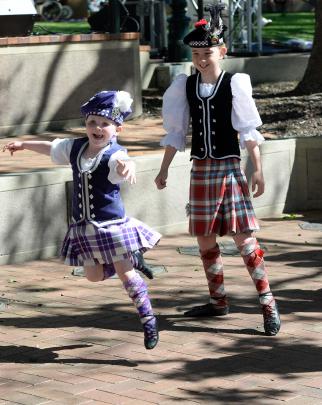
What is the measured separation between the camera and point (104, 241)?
6.53 m

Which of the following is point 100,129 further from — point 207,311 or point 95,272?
point 207,311

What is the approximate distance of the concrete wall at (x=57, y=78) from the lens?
42.4 feet

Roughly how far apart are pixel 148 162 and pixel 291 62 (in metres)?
7.46

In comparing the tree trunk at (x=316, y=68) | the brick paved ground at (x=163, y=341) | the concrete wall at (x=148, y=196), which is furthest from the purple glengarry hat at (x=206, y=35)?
the tree trunk at (x=316, y=68)

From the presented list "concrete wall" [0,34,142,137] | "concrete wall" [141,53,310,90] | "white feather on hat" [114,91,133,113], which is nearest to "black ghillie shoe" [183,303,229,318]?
"white feather on hat" [114,91,133,113]

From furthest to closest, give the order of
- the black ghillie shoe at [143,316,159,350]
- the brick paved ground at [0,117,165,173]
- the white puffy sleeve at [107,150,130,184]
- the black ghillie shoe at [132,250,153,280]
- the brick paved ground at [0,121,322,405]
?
the brick paved ground at [0,117,165,173]
the black ghillie shoe at [132,250,153,280]
the black ghillie shoe at [143,316,159,350]
the white puffy sleeve at [107,150,130,184]
the brick paved ground at [0,121,322,405]

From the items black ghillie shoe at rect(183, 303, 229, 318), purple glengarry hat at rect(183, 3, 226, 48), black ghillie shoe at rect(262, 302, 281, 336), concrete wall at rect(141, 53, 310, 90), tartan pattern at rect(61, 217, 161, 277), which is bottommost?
concrete wall at rect(141, 53, 310, 90)

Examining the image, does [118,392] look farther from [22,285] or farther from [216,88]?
[22,285]

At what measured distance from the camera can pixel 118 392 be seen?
5945mm

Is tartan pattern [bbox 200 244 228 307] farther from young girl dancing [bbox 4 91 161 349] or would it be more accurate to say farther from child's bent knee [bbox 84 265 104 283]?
child's bent knee [bbox 84 265 104 283]

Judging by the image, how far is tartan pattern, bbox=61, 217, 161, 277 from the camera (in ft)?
21.4

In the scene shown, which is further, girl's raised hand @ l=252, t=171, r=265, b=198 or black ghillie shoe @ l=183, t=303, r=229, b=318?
black ghillie shoe @ l=183, t=303, r=229, b=318

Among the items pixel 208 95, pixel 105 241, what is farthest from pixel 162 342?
pixel 208 95

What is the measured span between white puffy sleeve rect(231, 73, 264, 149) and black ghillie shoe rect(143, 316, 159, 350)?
49.7 inches
